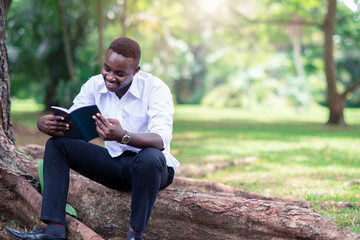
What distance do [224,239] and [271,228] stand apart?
0.37m

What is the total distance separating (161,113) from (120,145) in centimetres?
40

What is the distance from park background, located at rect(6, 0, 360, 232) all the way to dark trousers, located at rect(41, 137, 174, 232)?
166cm

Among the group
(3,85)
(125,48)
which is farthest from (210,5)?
(125,48)

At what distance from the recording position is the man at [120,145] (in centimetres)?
292

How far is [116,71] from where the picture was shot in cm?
318

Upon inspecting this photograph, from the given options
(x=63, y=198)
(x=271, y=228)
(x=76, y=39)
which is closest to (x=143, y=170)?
(x=63, y=198)

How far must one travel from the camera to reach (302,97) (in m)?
31.2

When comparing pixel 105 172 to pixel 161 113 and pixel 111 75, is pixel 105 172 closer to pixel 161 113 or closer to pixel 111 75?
pixel 161 113

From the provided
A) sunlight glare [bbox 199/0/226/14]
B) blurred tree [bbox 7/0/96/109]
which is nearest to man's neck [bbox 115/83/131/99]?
blurred tree [bbox 7/0/96/109]

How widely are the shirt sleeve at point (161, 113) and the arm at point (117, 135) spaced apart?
0.09 meters

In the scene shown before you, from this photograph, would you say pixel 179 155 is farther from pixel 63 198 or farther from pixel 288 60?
pixel 288 60

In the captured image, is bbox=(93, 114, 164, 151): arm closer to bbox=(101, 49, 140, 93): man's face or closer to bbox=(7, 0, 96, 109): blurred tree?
bbox=(101, 49, 140, 93): man's face

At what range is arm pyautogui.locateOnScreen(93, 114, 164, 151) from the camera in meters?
2.85

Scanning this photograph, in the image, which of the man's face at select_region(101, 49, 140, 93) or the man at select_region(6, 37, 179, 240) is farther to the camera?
the man's face at select_region(101, 49, 140, 93)
